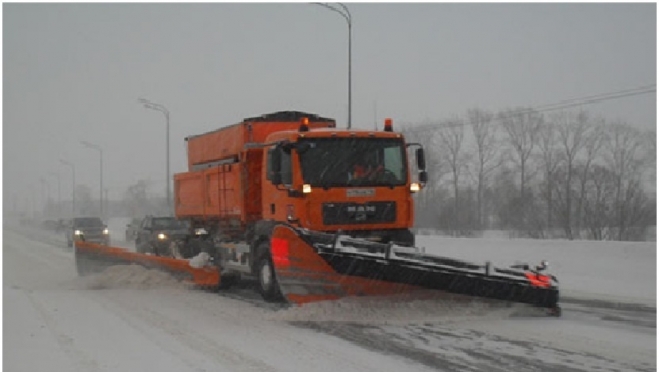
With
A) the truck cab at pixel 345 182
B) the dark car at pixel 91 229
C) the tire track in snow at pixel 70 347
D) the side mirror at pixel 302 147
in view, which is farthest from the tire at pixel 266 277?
the dark car at pixel 91 229

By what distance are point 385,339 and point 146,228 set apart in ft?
54.8

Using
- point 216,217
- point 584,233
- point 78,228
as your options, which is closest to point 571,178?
point 584,233

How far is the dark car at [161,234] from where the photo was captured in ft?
60.1

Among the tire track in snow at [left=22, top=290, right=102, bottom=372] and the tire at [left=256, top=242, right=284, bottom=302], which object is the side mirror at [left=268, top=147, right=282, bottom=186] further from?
the tire track in snow at [left=22, top=290, right=102, bottom=372]

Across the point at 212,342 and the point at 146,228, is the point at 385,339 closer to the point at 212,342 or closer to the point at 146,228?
the point at 212,342

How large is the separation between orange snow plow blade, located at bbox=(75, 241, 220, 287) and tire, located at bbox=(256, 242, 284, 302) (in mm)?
1335

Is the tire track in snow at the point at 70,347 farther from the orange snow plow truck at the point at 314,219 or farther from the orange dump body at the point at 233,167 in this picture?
the orange dump body at the point at 233,167

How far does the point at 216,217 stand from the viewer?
15.3 m

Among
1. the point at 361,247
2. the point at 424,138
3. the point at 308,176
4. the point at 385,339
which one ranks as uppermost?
the point at 424,138

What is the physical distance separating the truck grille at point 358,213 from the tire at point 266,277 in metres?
1.29

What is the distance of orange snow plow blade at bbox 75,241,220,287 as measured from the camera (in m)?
14.0

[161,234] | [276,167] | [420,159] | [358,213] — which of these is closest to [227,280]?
[276,167]

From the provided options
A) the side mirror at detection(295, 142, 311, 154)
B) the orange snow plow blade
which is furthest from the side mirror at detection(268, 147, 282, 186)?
the orange snow plow blade

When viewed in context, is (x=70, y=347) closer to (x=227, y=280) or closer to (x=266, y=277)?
(x=266, y=277)
